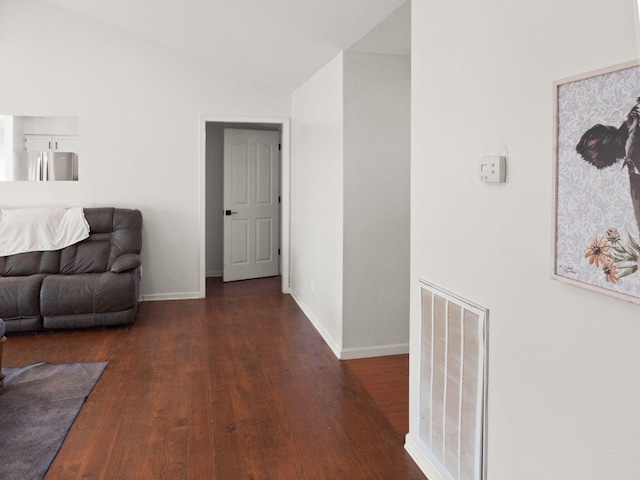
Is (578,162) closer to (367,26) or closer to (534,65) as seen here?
(534,65)

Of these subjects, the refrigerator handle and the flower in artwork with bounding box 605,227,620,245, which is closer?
the flower in artwork with bounding box 605,227,620,245

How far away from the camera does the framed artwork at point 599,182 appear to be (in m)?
1.18

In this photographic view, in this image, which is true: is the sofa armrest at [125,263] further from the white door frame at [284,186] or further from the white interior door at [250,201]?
the white interior door at [250,201]

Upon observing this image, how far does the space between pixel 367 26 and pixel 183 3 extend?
171 centimetres

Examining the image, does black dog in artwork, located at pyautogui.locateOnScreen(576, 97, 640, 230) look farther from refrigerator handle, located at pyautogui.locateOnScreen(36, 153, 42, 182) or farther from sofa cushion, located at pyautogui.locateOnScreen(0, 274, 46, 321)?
refrigerator handle, located at pyautogui.locateOnScreen(36, 153, 42, 182)

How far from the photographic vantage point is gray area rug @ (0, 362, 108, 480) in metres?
2.44

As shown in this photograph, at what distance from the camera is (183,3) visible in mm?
4133

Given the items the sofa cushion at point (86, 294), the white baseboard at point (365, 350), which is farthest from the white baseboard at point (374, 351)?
the sofa cushion at point (86, 294)

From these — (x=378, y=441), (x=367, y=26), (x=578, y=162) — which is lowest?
(x=378, y=441)

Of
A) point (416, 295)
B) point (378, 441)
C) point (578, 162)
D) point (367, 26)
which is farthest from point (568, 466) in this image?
point (367, 26)

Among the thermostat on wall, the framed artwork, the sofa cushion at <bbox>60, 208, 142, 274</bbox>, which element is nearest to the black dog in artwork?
the framed artwork

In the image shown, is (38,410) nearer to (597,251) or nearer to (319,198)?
(319,198)

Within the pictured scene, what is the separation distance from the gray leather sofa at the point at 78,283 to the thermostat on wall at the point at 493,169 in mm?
3706

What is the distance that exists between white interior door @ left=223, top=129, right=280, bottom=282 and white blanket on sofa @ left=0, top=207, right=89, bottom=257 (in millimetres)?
1981
